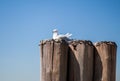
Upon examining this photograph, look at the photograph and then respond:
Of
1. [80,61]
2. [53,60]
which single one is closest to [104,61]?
[80,61]

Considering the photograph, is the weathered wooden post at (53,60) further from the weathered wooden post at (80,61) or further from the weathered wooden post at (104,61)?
the weathered wooden post at (104,61)

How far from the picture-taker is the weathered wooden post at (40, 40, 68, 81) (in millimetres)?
5109

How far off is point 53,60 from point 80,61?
52 cm

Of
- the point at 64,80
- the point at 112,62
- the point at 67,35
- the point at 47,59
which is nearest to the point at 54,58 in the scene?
the point at 47,59

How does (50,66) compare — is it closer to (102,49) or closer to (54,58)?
(54,58)

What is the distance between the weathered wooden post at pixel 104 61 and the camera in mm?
5414

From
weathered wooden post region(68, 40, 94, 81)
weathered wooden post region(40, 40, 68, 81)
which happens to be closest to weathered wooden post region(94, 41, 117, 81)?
weathered wooden post region(68, 40, 94, 81)

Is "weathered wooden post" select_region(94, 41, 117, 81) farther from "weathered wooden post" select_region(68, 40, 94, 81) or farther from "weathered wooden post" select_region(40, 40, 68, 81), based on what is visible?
"weathered wooden post" select_region(40, 40, 68, 81)

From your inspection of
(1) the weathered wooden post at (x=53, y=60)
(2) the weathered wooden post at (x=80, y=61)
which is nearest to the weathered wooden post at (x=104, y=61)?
(2) the weathered wooden post at (x=80, y=61)

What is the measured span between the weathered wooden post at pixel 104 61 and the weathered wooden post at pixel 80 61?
5.0 inches

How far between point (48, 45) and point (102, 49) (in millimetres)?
1056

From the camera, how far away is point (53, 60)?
5125 millimetres

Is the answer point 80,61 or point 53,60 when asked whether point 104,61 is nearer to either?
point 80,61

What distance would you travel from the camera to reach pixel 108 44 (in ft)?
17.9
